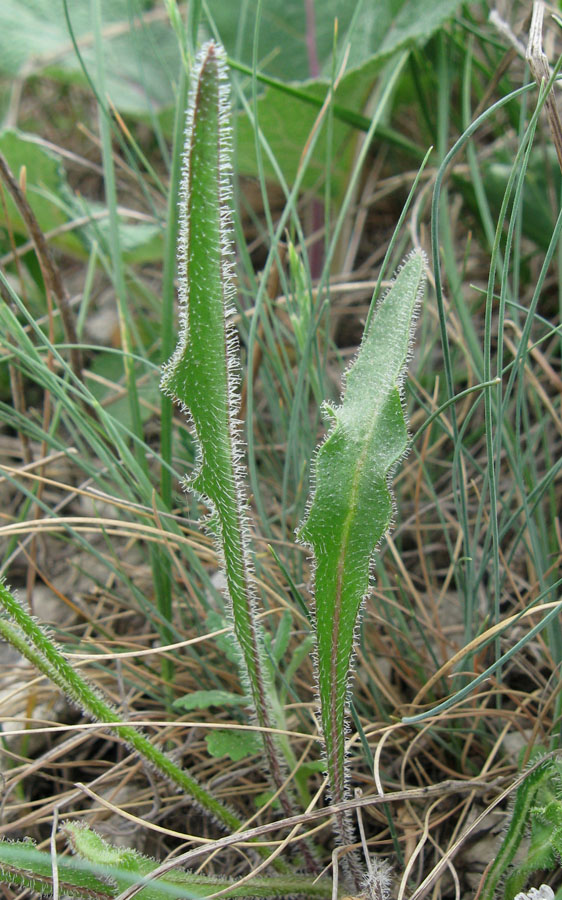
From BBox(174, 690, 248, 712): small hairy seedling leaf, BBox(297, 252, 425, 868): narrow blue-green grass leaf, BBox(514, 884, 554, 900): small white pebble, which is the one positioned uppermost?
BBox(297, 252, 425, 868): narrow blue-green grass leaf

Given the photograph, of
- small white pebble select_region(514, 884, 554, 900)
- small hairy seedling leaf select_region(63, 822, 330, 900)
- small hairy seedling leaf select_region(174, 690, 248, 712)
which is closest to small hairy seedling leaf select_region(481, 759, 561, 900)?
small white pebble select_region(514, 884, 554, 900)

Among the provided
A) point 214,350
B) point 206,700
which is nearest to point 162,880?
point 206,700

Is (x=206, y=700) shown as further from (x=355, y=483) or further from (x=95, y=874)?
(x=355, y=483)

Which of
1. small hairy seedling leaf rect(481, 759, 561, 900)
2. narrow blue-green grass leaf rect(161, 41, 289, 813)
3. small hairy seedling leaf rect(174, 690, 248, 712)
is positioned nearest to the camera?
narrow blue-green grass leaf rect(161, 41, 289, 813)

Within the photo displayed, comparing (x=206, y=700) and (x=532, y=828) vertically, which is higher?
(x=206, y=700)

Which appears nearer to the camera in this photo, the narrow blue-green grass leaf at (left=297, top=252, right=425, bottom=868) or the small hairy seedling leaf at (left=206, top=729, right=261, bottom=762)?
the narrow blue-green grass leaf at (left=297, top=252, right=425, bottom=868)

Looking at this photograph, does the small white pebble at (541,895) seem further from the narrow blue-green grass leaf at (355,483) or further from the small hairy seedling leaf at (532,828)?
the narrow blue-green grass leaf at (355,483)

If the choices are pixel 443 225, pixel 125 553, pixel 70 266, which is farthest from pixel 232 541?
pixel 70 266

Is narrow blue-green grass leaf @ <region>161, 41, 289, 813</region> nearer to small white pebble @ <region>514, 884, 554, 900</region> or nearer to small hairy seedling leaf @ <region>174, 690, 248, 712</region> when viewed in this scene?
small hairy seedling leaf @ <region>174, 690, 248, 712</region>
